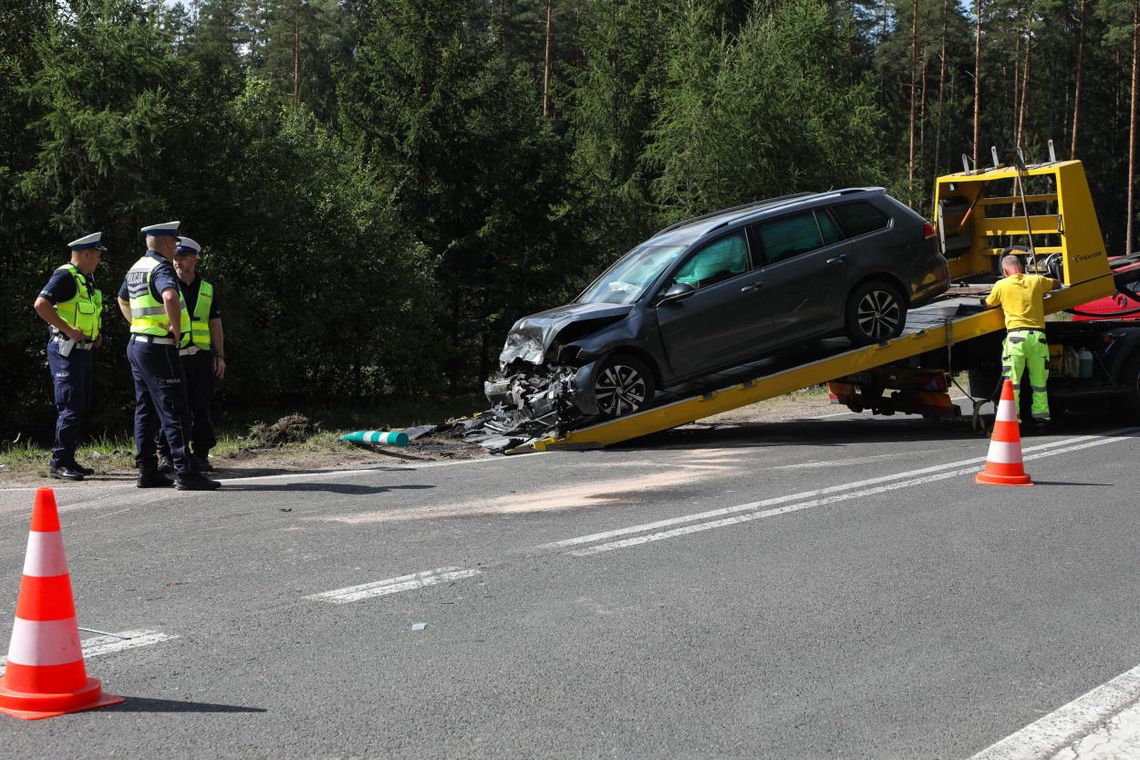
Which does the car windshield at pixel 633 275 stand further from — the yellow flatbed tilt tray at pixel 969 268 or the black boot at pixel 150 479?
the black boot at pixel 150 479

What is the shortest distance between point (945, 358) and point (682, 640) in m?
7.97

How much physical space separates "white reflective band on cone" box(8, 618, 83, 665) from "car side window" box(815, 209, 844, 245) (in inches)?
355

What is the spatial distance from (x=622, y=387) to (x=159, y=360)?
4.30 metres

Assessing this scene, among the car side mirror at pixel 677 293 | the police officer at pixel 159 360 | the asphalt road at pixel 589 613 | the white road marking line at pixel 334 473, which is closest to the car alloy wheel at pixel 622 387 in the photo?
the car side mirror at pixel 677 293

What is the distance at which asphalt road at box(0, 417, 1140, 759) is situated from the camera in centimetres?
394

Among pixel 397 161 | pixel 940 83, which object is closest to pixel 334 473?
pixel 397 161

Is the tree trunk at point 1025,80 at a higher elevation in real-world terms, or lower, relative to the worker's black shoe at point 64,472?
higher

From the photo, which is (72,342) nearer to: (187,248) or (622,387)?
(187,248)

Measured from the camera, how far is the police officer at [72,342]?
8938 millimetres

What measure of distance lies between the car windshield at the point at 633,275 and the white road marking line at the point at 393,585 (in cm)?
556

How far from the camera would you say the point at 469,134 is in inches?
1246

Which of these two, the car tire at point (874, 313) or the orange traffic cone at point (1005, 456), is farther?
the car tire at point (874, 313)

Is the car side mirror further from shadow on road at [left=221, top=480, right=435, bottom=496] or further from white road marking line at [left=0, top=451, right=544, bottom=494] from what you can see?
shadow on road at [left=221, top=480, right=435, bottom=496]

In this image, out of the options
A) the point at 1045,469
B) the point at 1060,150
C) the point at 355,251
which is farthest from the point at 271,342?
the point at 1060,150
